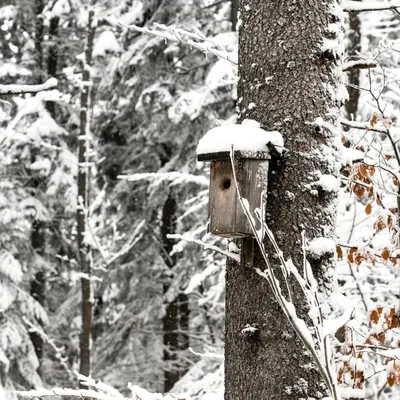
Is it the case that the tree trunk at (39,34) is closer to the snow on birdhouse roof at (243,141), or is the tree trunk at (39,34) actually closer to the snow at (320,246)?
the snow on birdhouse roof at (243,141)

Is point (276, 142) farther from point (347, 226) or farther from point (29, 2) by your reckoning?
point (29, 2)

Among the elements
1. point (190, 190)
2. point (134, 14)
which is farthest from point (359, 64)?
point (190, 190)

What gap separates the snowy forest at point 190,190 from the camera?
8.23 ft

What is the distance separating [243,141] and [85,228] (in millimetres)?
6231

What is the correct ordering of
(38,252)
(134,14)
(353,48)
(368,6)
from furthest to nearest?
(38,252) < (134,14) < (353,48) < (368,6)

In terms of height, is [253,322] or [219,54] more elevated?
[219,54]

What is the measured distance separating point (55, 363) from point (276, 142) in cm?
1392

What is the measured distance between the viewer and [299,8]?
2.59 meters

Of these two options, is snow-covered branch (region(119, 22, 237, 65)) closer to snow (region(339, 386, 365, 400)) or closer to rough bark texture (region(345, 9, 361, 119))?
snow (region(339, 386, 365, 400))

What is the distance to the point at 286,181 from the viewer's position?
2527 millimetres

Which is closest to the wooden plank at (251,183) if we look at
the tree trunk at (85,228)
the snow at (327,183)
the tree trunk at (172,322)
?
the snow at (327,183)

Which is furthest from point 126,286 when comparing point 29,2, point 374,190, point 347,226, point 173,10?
point 374,190

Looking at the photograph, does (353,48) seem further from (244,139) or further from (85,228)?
(244,139)

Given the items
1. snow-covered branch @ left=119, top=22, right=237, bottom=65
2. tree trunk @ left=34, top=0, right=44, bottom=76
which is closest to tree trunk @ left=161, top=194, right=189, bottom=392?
tree trunk @ left=34, top=0, right=44, bottom=76
